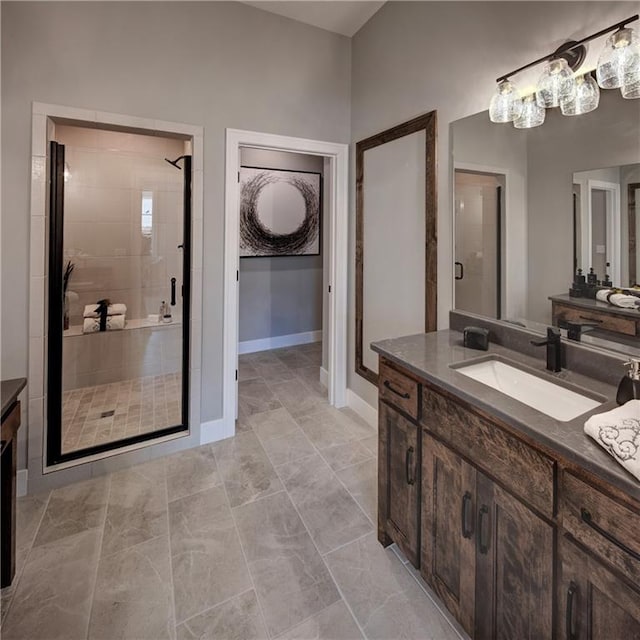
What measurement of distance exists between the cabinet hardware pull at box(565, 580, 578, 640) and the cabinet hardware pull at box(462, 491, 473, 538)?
30 cm

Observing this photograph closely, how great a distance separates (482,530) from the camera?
1101 millimetres

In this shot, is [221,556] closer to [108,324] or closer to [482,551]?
[482,551]

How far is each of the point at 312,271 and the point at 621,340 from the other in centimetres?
405

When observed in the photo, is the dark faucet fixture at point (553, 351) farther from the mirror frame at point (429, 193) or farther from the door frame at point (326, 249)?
the door frame at point (326, 249)

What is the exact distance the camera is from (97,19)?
207cm

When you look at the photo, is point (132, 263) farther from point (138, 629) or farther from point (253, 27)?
point (138, 629)

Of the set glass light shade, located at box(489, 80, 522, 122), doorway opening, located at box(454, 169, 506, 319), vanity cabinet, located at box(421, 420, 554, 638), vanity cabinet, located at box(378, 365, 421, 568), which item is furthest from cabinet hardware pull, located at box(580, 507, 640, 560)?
glass light shade, located at box(489, 80, 522, 122)

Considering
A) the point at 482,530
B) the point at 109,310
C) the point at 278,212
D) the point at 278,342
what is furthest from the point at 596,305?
the point at 278,342

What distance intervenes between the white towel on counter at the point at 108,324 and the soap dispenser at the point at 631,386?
2.82m

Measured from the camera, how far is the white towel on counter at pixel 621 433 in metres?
0.74

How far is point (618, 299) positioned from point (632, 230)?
0.25m

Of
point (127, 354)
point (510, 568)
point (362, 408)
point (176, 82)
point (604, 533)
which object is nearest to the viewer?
point (604, 533)

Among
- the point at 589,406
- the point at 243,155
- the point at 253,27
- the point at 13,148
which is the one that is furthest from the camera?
the point at 243,155

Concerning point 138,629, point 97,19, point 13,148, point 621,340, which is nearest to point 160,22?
point 97,19
